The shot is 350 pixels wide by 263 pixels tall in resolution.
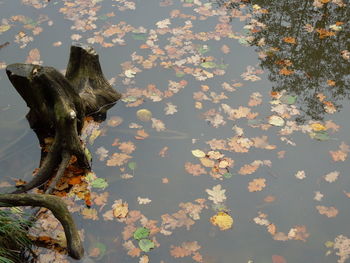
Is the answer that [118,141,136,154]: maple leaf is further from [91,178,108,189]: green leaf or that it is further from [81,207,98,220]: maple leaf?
[81,207,98,220]: maple leaf

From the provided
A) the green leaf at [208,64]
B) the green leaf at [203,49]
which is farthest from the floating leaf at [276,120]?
the green leaf at [203,49]

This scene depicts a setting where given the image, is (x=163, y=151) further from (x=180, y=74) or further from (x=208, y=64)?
(x=208, y=64)

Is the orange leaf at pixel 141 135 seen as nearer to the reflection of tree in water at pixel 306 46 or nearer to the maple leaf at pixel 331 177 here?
the reflection of tree in water at pixel 306 46

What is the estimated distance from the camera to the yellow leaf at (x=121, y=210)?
5.14 metres

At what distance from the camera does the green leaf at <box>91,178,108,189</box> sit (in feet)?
18.0

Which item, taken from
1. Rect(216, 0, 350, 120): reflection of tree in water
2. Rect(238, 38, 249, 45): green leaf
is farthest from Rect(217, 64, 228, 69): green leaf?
Rect(238, 38, 249, 45): green leaf

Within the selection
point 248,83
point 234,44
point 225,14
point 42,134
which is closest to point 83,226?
point 42,134

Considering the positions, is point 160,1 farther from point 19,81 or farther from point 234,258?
point 234,258

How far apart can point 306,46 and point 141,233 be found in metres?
5.11

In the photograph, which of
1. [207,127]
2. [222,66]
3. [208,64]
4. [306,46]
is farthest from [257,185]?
[306,46]

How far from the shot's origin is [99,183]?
5.53 metres

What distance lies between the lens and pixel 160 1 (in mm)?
9344

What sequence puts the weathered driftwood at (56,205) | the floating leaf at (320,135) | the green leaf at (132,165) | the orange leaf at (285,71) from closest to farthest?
the weathered driftwood at (56,205)
the green leaf at (132,165)
the floating leaf at (320,135)
the orange leaf at (285,71)

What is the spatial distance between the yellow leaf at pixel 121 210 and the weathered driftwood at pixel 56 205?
703 millimetres
